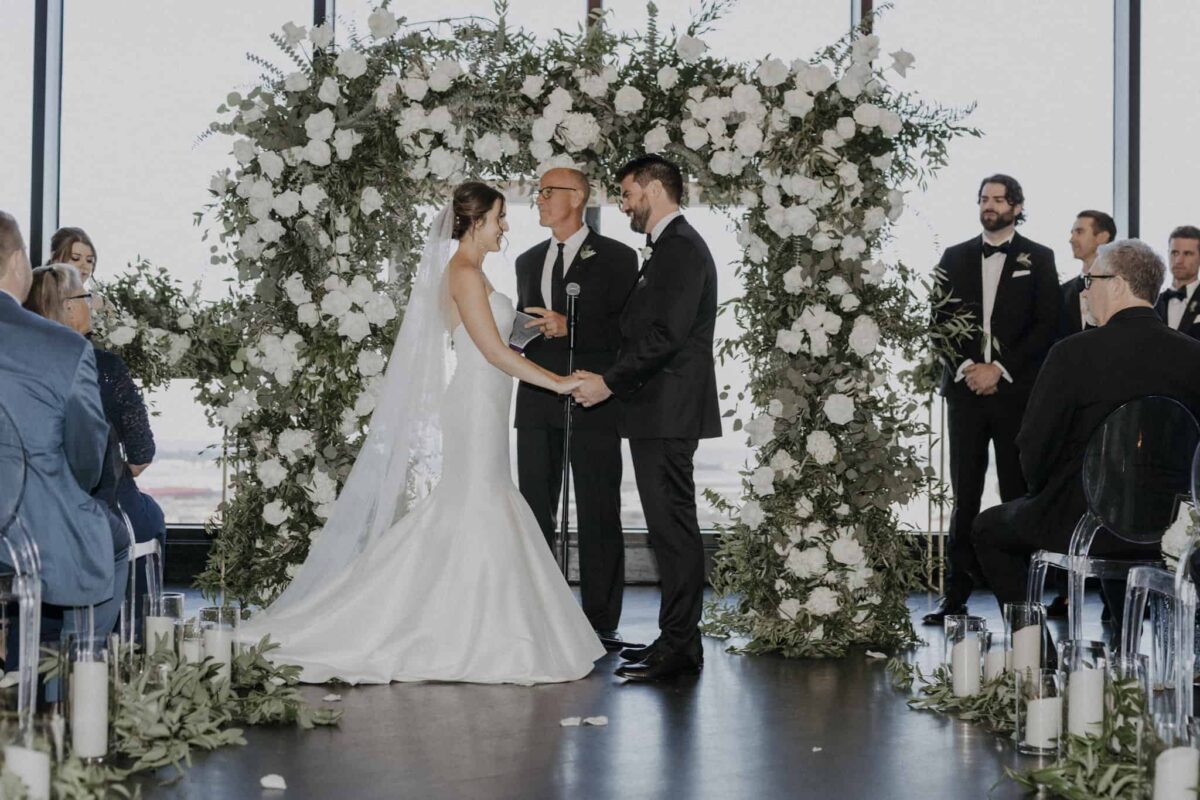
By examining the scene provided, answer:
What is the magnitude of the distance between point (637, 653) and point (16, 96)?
5100 mm

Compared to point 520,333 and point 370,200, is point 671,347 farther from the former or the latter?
point 370,200

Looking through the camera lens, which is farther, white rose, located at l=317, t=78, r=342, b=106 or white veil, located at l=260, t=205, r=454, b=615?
white rose, located at l=317, t=78, r=342, b=106

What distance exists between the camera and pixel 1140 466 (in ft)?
13.3

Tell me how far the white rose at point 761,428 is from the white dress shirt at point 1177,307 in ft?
7.50

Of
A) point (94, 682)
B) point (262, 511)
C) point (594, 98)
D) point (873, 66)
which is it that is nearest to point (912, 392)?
point (873, 66)

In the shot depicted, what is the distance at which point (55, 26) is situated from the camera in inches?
311

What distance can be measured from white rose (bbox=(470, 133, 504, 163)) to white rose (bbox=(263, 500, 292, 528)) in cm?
164

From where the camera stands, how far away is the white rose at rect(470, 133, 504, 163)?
18.5 feet

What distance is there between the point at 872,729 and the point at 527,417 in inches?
87.5

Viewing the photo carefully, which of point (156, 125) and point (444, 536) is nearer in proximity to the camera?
point (444, 536)

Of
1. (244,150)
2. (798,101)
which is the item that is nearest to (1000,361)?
(798,101)

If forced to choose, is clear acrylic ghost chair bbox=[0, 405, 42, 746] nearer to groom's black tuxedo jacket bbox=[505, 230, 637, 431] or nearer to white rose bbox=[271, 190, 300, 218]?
white rose bbox=[271, 190, 300, 218]

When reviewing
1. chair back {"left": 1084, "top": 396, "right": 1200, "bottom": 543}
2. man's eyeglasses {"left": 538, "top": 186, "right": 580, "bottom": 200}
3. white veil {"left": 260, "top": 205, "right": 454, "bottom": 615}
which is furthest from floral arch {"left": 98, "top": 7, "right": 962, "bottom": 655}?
chair back {"left": 1084, "top": 396, "right": 1200, "bottom": 543}

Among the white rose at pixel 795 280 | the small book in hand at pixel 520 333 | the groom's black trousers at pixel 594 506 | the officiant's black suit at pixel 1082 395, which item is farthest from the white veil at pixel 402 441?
the officiant's black suit at pixel 1082 395
